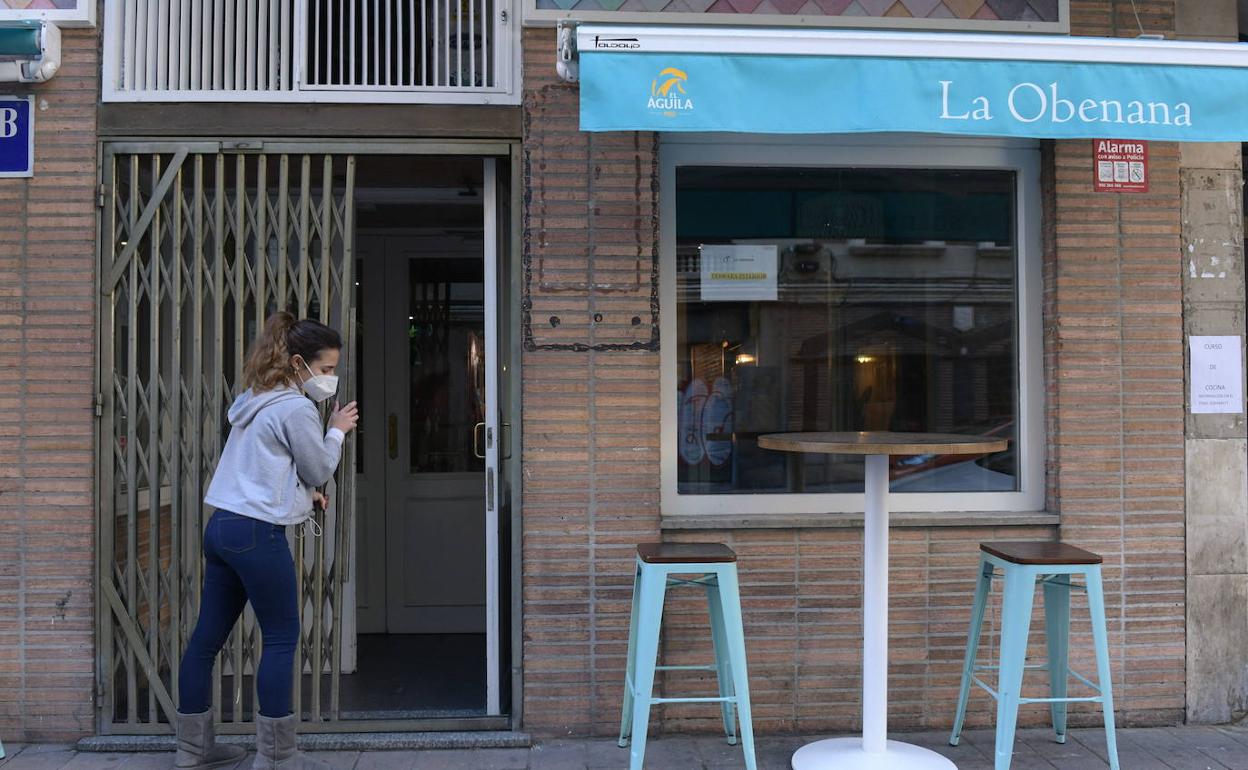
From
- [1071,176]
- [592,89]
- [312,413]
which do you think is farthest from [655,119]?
[1071,176]

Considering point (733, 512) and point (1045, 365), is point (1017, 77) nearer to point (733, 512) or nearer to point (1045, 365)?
point (1045, 365)

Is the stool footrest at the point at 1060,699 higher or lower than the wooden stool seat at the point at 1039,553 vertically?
lower

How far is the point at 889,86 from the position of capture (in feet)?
13.4

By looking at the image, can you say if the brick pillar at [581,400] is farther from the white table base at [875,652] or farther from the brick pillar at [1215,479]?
the brick pillar at [1215,479]

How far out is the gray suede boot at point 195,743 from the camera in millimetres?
4039

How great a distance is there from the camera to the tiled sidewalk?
4238mm

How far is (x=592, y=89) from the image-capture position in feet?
13.3

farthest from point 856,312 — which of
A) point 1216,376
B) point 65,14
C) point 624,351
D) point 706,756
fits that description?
point 65,14

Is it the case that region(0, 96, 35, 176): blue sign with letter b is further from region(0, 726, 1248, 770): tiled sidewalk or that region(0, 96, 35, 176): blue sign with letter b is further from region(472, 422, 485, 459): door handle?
region(0, 726, 1248, 770): tiled sidewalk

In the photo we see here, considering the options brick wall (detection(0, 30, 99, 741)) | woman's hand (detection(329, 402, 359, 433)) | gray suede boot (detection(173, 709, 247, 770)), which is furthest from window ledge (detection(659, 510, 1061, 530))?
brick wall (detection(0, 30, 99, 741))

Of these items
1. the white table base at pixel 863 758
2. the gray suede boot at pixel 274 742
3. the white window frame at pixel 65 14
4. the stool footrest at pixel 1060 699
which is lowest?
the white table base at pixel 863 758

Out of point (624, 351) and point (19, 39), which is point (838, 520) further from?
point (19, 39)

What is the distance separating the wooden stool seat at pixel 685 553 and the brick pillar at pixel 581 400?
16.0 inches

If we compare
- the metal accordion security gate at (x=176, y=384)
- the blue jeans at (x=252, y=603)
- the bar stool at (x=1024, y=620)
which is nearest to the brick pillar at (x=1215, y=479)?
the bar stool at (x=1024, y=620)
